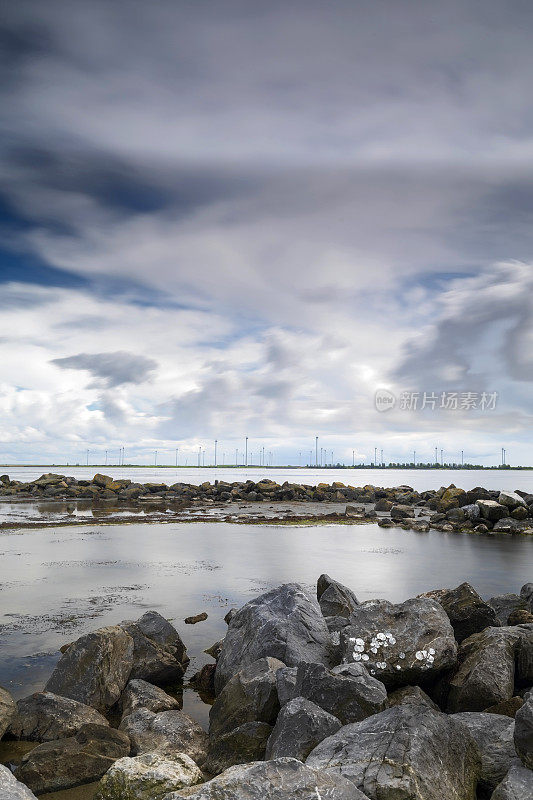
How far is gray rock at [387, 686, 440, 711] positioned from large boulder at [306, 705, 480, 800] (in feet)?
4.71

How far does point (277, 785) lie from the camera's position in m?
4.21

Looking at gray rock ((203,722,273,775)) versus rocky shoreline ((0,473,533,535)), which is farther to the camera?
rocky shoreline ((0,473,533,535))

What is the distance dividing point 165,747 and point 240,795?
8.46 ft

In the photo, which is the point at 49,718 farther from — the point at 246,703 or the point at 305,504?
the point at 305,504

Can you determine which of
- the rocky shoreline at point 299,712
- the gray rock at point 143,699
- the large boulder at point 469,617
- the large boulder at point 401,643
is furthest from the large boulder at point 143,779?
the large boulder at point 469,617

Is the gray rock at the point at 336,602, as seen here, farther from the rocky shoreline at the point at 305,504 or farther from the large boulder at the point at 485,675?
the rocky shoreline at the point at 305,504

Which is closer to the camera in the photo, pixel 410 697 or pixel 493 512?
pixel 410 697

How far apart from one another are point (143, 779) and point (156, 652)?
3806 mm

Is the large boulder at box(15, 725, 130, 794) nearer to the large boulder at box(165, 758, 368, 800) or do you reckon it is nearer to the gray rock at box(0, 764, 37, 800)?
the gray rock at box(0, 764, 37, 800)

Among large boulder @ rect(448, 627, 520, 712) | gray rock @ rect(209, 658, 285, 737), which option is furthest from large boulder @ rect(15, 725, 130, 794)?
large boulder @ rect(448, 627, 520, 712)

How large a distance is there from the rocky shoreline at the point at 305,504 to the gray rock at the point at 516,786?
2826cm

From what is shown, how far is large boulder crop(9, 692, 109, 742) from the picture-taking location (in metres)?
6.85

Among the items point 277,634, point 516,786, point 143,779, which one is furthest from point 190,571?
point 516,786

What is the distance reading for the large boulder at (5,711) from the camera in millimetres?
6801
